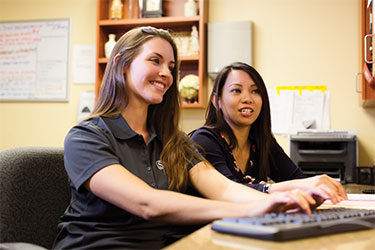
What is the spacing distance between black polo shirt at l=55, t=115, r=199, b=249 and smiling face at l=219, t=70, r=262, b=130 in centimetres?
70

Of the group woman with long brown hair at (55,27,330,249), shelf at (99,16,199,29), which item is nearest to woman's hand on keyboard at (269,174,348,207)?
woman with long brown hair at (55,27,330,249)

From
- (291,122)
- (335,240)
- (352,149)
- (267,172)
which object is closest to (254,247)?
(335,240)

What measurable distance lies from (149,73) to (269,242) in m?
0.80

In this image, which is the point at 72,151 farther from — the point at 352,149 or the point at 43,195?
the point at 352,149

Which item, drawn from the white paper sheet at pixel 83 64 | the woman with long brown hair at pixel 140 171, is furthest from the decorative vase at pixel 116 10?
the woman with long brown hair at pixel 140 171

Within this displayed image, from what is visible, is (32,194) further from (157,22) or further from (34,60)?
(34,60)

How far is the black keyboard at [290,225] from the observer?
70cm

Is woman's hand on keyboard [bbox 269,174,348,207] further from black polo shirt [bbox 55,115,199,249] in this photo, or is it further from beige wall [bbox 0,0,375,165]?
beige wall [bbox 0,0,375,165]

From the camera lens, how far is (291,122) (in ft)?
10.9

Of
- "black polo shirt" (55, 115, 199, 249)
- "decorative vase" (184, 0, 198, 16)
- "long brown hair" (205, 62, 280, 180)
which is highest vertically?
"decorative vase" (184, 0, 198, 16)

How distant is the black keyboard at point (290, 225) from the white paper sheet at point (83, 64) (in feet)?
10.2

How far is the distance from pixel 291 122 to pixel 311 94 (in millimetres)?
262

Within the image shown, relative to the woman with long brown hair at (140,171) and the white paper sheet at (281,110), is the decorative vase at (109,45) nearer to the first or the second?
the white paper sheet at (281,110)

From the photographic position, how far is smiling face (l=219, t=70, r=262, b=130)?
1862mm
